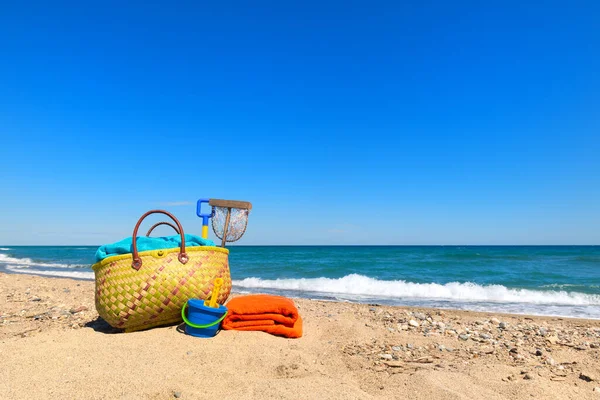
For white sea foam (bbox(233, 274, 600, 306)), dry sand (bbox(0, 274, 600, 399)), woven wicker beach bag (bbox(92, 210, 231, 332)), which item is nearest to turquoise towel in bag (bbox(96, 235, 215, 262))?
woven wicker beach bag (bbox(92, 210, 231, 332))

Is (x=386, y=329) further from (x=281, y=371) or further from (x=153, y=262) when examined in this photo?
(x=153, y=262)

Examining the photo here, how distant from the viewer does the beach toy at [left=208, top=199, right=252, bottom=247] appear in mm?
5105

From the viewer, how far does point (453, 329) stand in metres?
5.17

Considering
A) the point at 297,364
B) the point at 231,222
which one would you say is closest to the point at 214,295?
the point at 297,364

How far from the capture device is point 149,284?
3.61 m

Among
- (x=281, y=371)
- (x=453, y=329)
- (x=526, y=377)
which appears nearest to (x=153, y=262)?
(x=281, y=371)

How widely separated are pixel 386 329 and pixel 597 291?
36.2ft

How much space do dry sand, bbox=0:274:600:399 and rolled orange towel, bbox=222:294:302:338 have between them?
15 centimetres

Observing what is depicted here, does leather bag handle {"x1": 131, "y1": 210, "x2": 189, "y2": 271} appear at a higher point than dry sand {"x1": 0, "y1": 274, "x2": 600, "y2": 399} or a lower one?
higher

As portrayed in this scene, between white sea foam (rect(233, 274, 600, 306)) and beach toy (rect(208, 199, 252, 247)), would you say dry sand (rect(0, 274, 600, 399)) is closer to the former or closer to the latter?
beach toy (rect(208, 199, 252, 247))

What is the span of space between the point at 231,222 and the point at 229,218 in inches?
2.6

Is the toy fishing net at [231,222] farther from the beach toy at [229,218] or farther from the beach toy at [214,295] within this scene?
the beach toy at [214,295]

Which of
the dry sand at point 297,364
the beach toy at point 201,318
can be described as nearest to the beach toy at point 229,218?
the beach toy at point 201,318

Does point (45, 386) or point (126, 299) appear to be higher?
point (126, 299)
